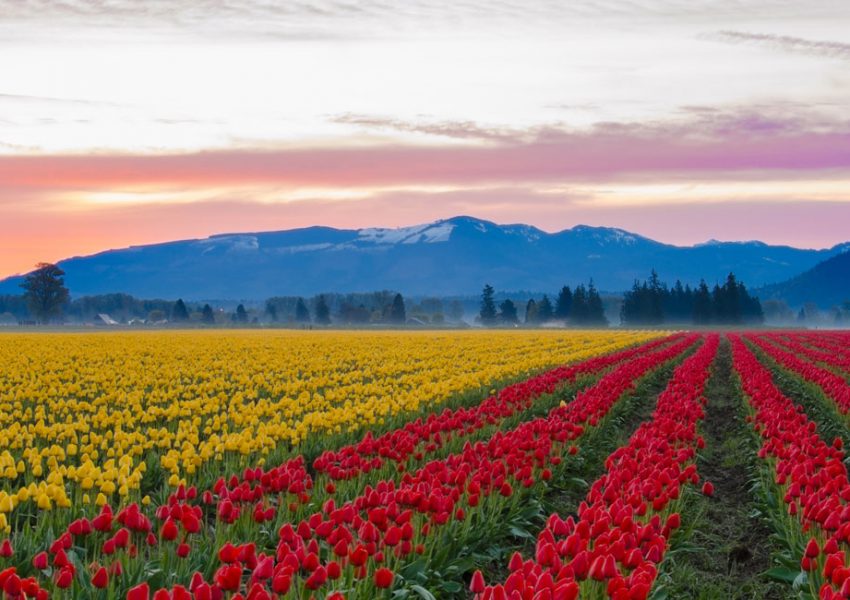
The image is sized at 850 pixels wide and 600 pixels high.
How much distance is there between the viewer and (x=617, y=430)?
17.6 meters

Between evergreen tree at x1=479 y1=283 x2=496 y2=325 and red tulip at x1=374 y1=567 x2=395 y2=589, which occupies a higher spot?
evergreen tree at x1=479 y1=283 x2=496 y2=325

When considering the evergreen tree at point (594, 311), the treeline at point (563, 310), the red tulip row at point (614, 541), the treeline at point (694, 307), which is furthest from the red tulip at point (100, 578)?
the evergreen tree at point (594, 311)

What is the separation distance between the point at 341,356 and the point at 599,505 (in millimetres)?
28356

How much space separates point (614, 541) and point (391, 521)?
74.3 inches

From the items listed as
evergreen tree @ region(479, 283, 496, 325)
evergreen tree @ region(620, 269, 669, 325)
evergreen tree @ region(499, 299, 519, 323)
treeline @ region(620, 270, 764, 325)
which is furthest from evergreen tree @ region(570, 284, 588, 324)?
evergreen tree @ region(499, 299, 519, 323)

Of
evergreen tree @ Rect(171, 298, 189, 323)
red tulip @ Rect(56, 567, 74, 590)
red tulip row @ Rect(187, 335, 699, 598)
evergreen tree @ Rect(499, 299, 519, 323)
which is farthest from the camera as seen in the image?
evergreen tree @ Rect(171, 298, 189, 323)

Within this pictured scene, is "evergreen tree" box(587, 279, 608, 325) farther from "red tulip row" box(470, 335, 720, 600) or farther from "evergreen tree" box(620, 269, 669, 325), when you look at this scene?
"red tulip row" box(470, 335, 720, 600)

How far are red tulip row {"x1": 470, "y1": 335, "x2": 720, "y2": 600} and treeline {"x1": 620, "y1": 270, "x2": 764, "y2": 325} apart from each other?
133 meters

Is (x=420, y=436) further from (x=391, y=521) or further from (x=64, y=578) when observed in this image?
(x=64, y=578)

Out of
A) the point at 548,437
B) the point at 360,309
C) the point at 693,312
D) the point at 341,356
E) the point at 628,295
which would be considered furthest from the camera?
the point at 360,309

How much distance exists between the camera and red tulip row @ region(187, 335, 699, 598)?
5957 mm

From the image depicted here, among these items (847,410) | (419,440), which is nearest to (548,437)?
(419,440)

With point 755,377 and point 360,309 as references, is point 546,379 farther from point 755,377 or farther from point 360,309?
point 360,309

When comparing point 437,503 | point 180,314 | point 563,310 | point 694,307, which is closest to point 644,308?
point 694,307
